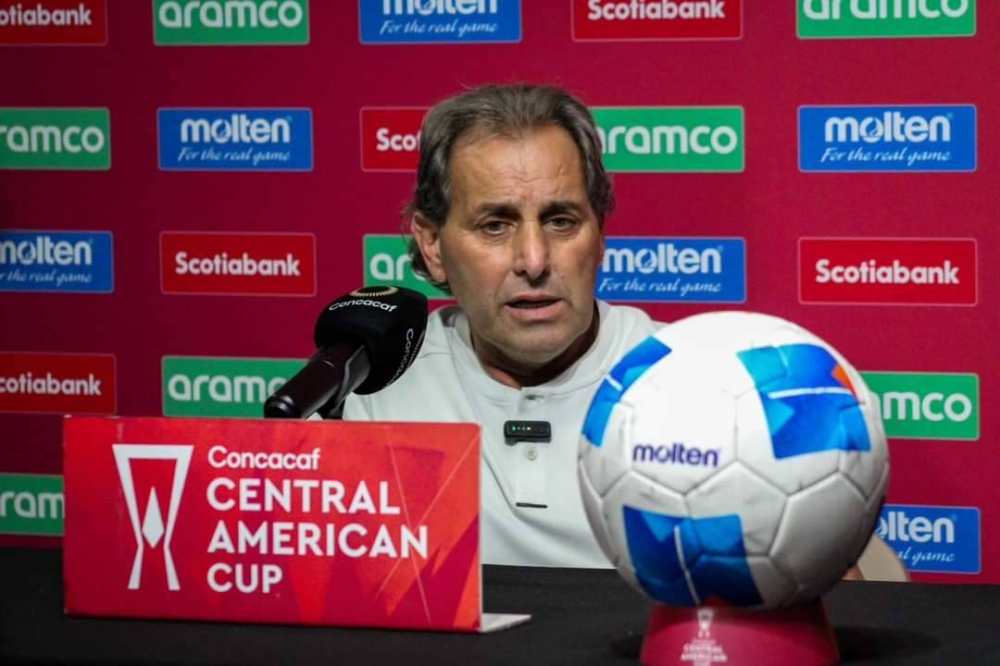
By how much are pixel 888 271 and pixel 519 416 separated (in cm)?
91

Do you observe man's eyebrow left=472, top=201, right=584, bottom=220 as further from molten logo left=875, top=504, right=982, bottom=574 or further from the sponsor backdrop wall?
molten logo left=875, top=504, right=982, bottom=574

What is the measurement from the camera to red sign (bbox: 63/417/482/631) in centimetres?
108

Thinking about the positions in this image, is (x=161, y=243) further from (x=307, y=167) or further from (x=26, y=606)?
(x=26, y=606)

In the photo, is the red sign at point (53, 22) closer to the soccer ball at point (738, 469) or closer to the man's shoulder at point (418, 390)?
the man's shoulder at point (418, 390)

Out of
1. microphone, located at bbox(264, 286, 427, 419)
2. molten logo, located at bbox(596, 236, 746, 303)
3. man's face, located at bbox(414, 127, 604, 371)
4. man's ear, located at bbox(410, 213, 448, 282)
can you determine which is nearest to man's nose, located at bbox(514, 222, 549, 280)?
man's face, located at bbox(414, 127, 604, 371)

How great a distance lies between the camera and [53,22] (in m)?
3.09

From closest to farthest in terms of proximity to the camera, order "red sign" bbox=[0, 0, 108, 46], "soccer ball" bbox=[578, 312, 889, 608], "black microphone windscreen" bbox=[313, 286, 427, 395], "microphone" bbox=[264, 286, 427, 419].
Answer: "soccer ball" bbox=[578, 312, 889, 608] → "microphone" bbox=[264, 286, 427, 419] → "black microphone windscreen" bbox=[313, 286, 427, 395] → "red sign" bbox=[0, 0, 108, 46]

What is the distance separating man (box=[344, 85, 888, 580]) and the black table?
2.48ft

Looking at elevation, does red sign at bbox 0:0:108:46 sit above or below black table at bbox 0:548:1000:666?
above

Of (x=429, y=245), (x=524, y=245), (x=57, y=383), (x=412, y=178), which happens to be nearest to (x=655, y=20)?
(x=412, y=178)

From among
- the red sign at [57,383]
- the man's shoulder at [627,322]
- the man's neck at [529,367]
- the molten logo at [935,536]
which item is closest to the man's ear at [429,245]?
the man's neck at [529,367]

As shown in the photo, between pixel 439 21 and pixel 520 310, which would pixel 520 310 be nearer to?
pixel 520 310

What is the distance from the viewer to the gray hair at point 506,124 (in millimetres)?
2109

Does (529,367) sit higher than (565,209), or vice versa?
(565,209)
